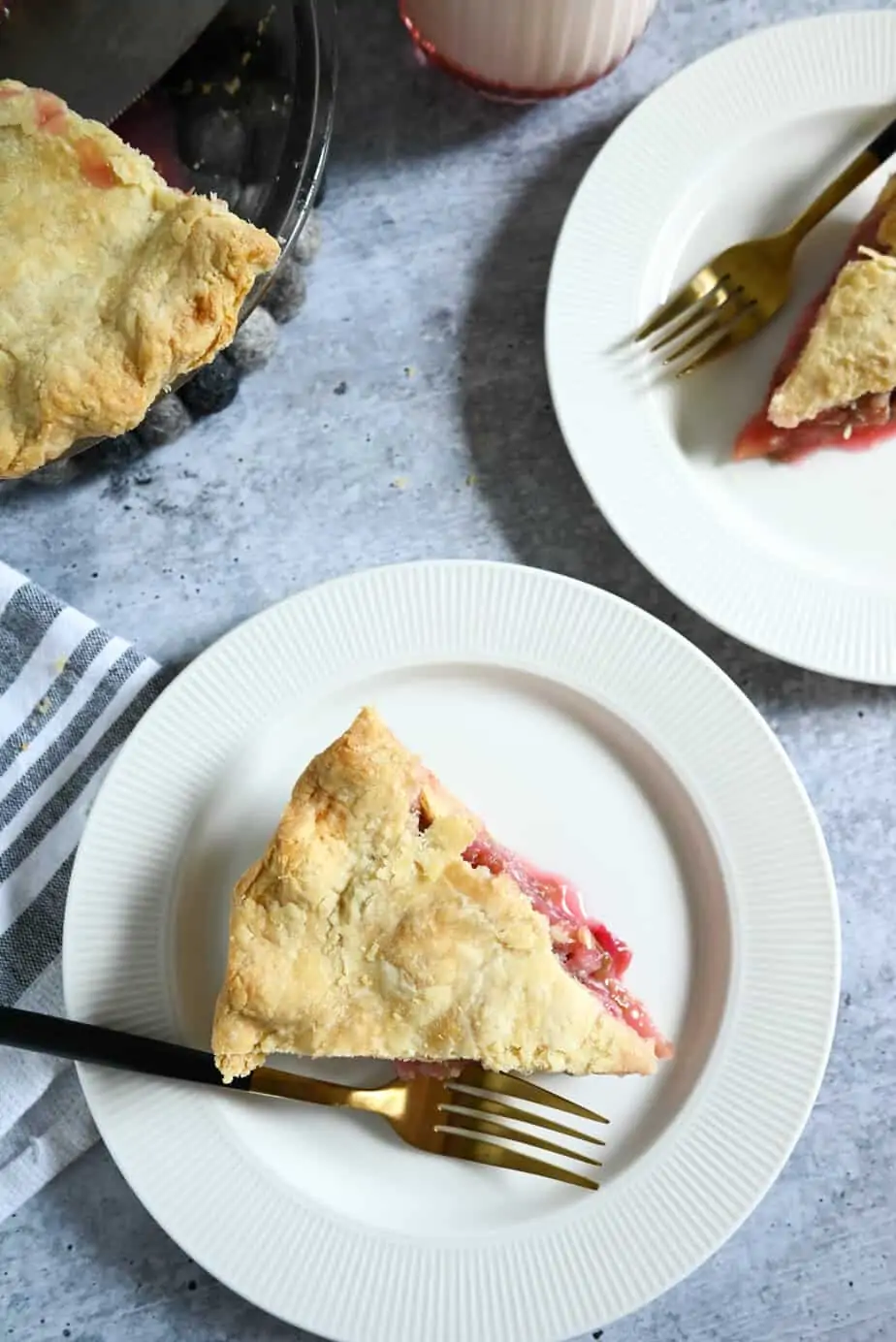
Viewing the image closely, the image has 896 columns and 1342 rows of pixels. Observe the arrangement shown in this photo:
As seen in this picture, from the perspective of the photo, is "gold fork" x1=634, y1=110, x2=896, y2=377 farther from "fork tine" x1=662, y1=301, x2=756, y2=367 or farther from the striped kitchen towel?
the striped kitchen towel

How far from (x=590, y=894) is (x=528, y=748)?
18 cm

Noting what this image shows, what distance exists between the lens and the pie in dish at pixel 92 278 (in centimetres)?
124

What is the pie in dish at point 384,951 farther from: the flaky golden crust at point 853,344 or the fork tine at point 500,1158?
the flaky golden crust at point 853,344

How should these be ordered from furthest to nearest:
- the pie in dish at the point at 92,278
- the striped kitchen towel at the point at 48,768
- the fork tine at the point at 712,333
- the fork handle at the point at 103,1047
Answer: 1. the fork tine at the point at 712,333
2. the striped kitchen towel at the point at 48,768
3. the fork handle at the point at 103,1047
4. the pie in dish at the point at 92,278

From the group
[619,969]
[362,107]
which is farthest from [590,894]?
[362,107]

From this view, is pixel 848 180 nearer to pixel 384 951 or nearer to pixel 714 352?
pixel 714 352

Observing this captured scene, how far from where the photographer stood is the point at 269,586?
162 cm

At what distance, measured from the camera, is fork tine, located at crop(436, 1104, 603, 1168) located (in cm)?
138

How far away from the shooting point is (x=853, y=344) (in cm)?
158

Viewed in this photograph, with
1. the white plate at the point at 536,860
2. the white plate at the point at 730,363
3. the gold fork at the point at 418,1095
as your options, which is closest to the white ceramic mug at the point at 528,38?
the white plate at the point at 730,363

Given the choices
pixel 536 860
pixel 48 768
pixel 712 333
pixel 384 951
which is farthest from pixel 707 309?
pixel 48 768

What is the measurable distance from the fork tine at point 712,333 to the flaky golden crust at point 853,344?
0.29 ft

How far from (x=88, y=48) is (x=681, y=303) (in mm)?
734

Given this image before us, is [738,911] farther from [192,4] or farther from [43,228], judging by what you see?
[192,4]
